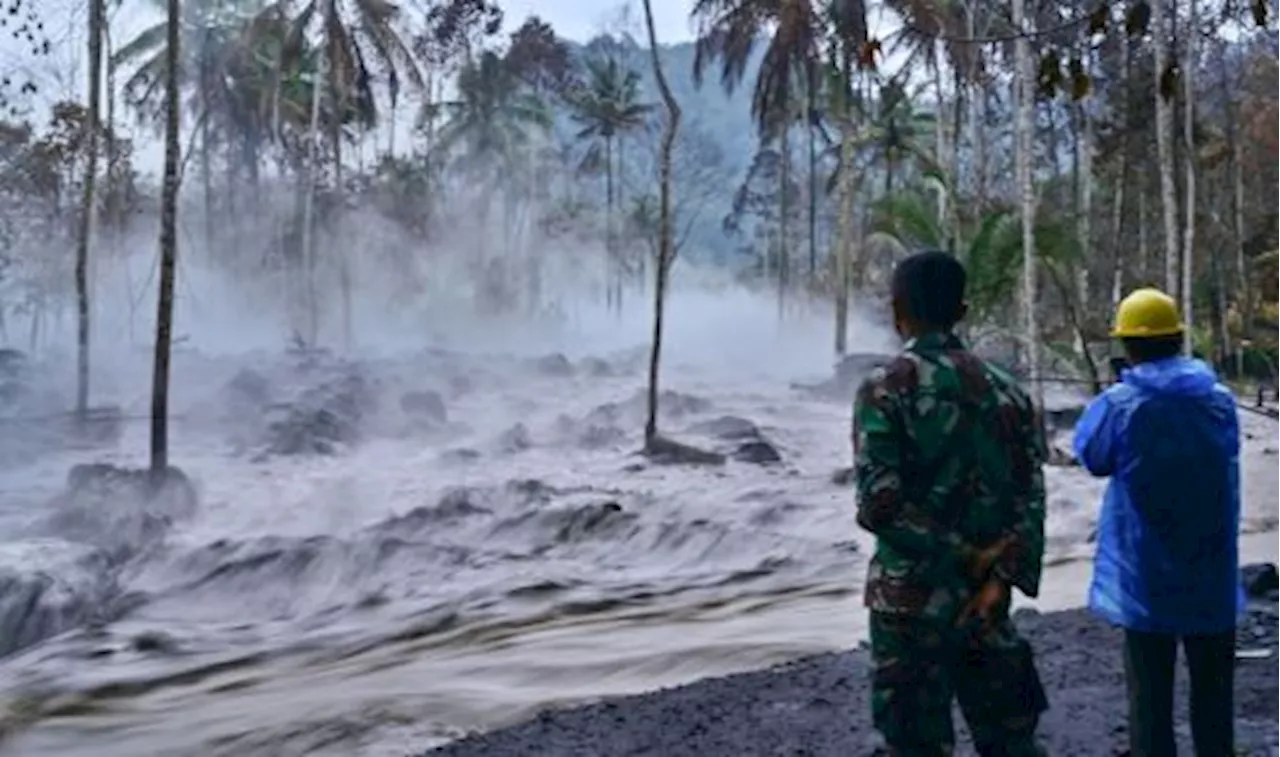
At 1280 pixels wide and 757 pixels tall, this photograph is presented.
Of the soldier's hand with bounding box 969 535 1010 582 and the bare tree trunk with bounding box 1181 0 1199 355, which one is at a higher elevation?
the bare tree trunk with bounding box 1181 0 1199 355

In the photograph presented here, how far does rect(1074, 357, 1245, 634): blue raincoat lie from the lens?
12.3 ft

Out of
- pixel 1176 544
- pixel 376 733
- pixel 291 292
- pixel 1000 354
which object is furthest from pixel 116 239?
pixel 1176 544

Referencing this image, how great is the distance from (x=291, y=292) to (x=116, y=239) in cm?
675

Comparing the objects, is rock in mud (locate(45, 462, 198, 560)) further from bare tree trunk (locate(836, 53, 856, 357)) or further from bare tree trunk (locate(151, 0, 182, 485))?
bare tree trunk (locate(836, 53, 856, 357))

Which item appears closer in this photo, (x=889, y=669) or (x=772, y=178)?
(x=889, y=669)

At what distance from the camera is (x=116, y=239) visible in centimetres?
4622

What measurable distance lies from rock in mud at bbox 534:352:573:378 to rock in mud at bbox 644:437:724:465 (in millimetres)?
17359

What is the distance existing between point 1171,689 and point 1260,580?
4.03 metres

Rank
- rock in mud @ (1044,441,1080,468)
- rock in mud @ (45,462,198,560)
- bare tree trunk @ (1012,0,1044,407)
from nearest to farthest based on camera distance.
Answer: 1. rock in mud @ (45,462,198,560)
2. rock in mud @ (1044,441,1080,468)
3. bare tree trunk @ (1012,0,1044,407)

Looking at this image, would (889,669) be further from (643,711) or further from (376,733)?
(376,733)

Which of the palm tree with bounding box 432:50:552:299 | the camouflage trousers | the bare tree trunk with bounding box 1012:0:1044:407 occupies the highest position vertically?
the palm tree with bounding box 432:50:552:299

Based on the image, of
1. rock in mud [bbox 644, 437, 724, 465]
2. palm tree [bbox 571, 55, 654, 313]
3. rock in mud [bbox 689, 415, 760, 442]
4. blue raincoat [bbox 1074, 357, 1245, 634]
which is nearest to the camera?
blue raincoat [bbox 1074, 357, 1245, 634]

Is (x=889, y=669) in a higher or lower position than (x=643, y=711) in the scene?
higher

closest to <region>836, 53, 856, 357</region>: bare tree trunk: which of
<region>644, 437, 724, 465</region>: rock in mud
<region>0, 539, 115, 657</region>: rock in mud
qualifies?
<region>644, 437, 724, 465</region>: rock in mud
